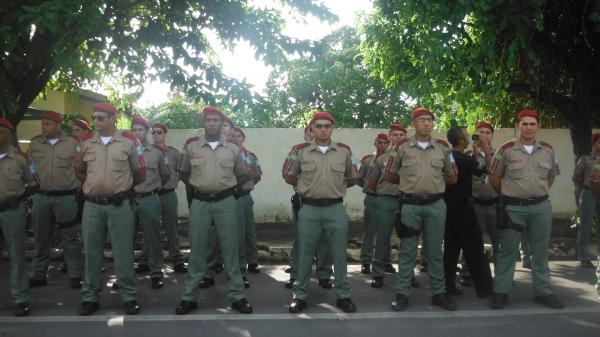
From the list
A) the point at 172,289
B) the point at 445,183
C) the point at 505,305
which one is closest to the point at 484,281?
the point at 505,305

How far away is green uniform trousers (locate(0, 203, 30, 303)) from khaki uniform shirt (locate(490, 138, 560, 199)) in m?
5.17

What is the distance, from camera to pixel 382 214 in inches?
280

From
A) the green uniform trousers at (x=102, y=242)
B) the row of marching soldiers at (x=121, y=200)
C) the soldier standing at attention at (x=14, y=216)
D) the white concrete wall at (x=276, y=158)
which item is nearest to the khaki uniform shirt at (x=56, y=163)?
the row of marching soldiers at (x=121, y=200)

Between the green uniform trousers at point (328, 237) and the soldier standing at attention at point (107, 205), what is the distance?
1.76 metres

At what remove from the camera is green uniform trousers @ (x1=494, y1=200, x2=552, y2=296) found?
585cm

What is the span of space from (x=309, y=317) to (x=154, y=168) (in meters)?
3.22

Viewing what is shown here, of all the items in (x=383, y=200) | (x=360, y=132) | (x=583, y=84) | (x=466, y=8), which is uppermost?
(x=466, y=8)

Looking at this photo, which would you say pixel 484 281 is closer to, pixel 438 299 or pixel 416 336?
pixel 438 299

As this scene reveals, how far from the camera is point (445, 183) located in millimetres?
6082

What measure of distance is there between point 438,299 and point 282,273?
8.31ft

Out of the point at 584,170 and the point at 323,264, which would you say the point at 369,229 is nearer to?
the point at 323,264

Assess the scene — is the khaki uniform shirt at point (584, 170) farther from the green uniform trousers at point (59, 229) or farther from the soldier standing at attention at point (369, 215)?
the green uniform trousers at point (59, 229)

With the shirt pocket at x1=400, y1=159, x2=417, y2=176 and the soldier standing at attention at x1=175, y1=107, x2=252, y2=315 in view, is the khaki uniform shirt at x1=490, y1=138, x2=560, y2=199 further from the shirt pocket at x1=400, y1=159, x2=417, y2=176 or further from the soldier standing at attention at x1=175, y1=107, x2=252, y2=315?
the soldier standing at attention at x1=175, y1=107, x2=252, y2=315

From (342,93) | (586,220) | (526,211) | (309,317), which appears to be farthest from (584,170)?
(342,93)
